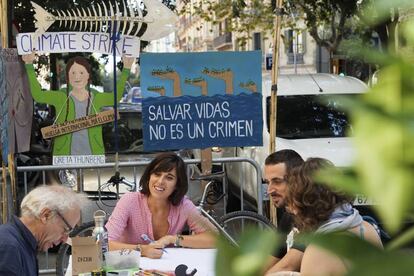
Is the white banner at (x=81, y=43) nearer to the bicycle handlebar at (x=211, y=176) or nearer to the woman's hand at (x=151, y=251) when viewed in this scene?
the bicycle handlebar at (x=211, y=176)

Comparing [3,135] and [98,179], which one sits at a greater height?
[3,135]

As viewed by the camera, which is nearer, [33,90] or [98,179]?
[33,90]

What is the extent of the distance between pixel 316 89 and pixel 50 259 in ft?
12.7

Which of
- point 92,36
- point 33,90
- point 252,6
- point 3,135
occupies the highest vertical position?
point 252,6

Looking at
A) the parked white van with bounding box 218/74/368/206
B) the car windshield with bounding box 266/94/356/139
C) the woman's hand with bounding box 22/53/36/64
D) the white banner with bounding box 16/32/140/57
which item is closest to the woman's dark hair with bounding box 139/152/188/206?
the white banner with bounding box 16/32/140/57

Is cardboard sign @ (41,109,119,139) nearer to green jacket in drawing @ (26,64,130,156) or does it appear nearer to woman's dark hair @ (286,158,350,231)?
green jacket in drawing @ (26,64,130,156)

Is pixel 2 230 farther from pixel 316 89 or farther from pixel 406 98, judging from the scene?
pixel 316 89

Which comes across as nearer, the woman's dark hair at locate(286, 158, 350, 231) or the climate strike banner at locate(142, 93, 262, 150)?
the woman's dark hair at locate(286, 158, 350, 231)

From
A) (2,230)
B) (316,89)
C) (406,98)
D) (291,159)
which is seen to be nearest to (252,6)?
(316,89)

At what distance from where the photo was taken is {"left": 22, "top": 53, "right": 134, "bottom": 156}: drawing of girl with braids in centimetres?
594

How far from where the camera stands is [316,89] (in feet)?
28.1

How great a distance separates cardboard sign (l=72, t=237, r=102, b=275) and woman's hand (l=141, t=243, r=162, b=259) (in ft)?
1.81

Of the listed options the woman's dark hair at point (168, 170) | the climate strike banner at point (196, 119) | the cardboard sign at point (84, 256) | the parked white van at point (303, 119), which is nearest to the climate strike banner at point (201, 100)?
the climate strike banner at point (196, 119)

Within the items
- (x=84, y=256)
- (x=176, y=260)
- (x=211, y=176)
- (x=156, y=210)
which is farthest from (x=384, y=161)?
(x=211, y=176)
